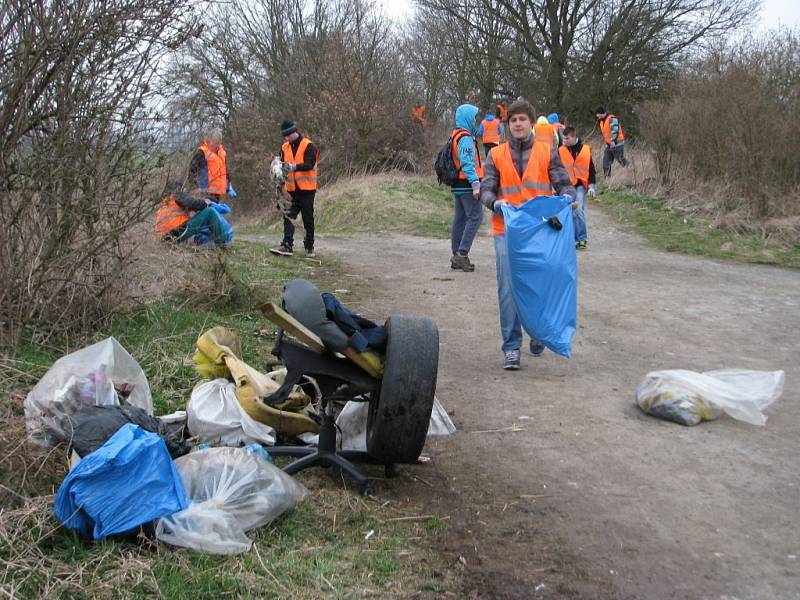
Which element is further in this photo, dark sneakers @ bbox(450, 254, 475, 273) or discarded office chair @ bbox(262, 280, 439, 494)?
dark sneakers @ bbox(450, 254, 475, 273)

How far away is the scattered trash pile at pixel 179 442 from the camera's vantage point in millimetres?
3129

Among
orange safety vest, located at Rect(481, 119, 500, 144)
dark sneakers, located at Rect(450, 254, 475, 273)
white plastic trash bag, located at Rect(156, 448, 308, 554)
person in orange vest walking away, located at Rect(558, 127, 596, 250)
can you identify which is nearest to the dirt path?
white plastic trash bag, located at Rect(156, 448, 308, 554)

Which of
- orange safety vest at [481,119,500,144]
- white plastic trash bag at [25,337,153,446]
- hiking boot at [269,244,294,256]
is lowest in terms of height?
hiking boot at [269,244,294,256]

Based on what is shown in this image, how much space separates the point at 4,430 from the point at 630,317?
19.5 feet

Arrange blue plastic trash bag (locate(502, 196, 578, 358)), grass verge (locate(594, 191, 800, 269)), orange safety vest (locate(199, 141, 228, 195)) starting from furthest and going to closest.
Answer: grass verge (locate(594, 191, 800, 269)) < orange safety vest (locate(199, 141, 228, 195)) < blue plastic trash bag (locate(502, 196, 578, 358))

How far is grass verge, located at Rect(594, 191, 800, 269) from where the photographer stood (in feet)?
40.0

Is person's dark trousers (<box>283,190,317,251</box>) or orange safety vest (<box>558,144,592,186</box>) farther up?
orange safety vest (<box>558,144,592,186</box>)

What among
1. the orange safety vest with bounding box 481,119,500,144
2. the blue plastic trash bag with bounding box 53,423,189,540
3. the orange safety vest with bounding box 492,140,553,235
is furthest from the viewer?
the orange safety vest with bounding box 481,119,500,144

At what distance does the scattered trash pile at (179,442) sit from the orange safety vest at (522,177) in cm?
202

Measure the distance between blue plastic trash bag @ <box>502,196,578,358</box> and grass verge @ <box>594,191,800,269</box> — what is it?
713cm

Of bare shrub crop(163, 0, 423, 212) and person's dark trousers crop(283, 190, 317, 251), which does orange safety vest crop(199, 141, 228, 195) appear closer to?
person's dark trousers crop(283, 190, 317, 251)

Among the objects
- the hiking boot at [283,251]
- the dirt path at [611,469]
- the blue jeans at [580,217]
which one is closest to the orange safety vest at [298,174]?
the hiking boot at [283,251]

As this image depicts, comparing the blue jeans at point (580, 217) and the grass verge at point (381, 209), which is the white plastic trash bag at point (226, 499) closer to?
the blue jeans at point (580, 217)

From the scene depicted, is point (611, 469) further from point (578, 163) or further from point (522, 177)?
point (578, 163)
